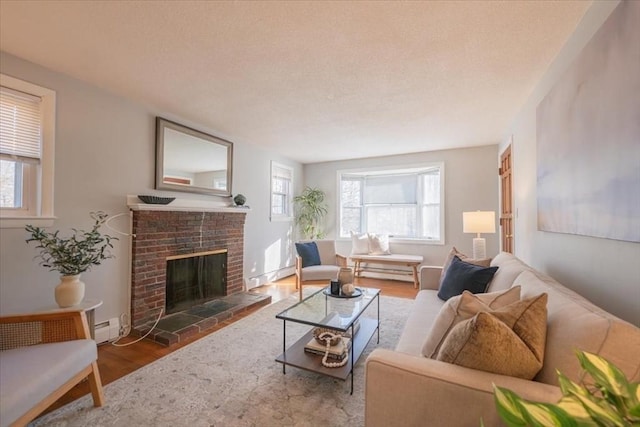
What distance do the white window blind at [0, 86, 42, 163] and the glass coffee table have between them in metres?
2.34

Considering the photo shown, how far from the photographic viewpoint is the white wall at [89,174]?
2.04 meters

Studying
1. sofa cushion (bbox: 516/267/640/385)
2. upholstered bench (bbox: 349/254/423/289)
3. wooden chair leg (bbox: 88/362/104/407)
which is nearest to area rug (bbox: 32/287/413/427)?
wooden chair leg (bbox: 88/362/104/407)

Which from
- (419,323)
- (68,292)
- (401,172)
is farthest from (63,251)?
(401,172)

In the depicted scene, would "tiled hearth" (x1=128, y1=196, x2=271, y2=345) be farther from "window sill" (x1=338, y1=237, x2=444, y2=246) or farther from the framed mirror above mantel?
"window sill" (x1=338, y1=237, x2=444, y2=246)

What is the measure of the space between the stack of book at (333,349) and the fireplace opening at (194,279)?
190 cm

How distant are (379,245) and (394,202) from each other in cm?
94

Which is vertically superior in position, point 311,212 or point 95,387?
point 311,212

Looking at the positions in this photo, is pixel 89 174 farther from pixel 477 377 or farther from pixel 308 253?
pixel 477 377

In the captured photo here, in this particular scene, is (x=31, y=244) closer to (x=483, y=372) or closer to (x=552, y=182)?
(x=483, y=372)

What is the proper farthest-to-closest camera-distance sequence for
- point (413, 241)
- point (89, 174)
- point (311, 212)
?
point (311, 212), point (413, 241), point (89, 174)

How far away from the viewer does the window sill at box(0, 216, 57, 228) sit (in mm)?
1970

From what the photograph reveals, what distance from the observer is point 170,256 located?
10.0 feet

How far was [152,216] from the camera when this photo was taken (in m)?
2.84

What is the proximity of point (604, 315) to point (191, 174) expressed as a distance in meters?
3.66
